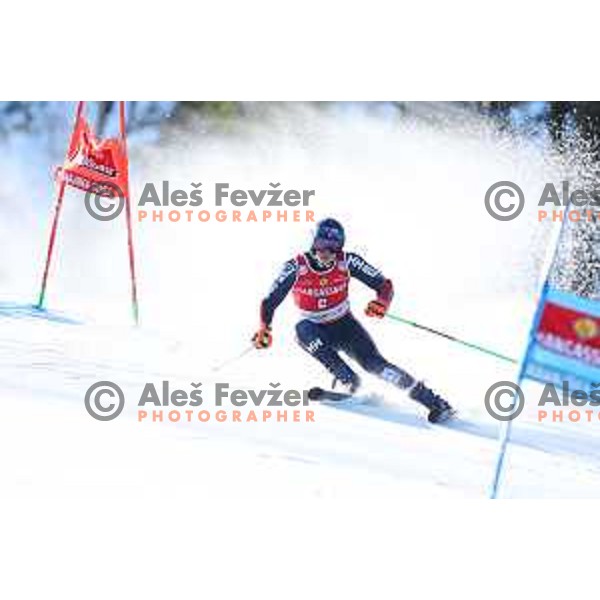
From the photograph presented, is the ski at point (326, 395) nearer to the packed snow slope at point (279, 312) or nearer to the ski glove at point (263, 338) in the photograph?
the packed snow slope at point (279, 312)

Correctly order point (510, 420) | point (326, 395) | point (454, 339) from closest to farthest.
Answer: point (510, 420), point (326, 395), point (454, 339)

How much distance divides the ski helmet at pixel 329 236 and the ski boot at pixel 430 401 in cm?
49

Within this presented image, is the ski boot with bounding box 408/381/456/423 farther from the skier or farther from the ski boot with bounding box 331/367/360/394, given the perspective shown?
the ski boot with bounding box 331/367/360/394

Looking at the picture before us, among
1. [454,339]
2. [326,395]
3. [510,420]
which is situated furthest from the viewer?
[454,339]

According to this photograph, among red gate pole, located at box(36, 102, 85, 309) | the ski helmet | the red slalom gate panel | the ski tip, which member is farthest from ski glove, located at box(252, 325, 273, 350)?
red gate pole, located at box(36, 102, 85, 309)

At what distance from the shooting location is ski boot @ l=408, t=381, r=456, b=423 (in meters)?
3.31

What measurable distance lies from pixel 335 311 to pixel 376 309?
140 millimetres

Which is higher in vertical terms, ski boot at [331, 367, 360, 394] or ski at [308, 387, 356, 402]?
ski boot at [331, 367, 360, 394]

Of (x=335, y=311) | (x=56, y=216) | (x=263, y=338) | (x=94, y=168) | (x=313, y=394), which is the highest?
(x=94, y=168)

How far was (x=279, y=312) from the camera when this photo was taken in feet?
10.7

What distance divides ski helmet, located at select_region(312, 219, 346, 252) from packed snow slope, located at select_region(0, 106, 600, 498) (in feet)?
0.10

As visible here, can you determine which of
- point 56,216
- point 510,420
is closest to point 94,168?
point 56,216

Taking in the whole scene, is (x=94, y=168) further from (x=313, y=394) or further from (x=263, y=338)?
(x=313, y=394)

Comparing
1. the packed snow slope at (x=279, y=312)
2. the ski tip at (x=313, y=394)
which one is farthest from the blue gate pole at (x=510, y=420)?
the ski tip at (x=313, y=394)
